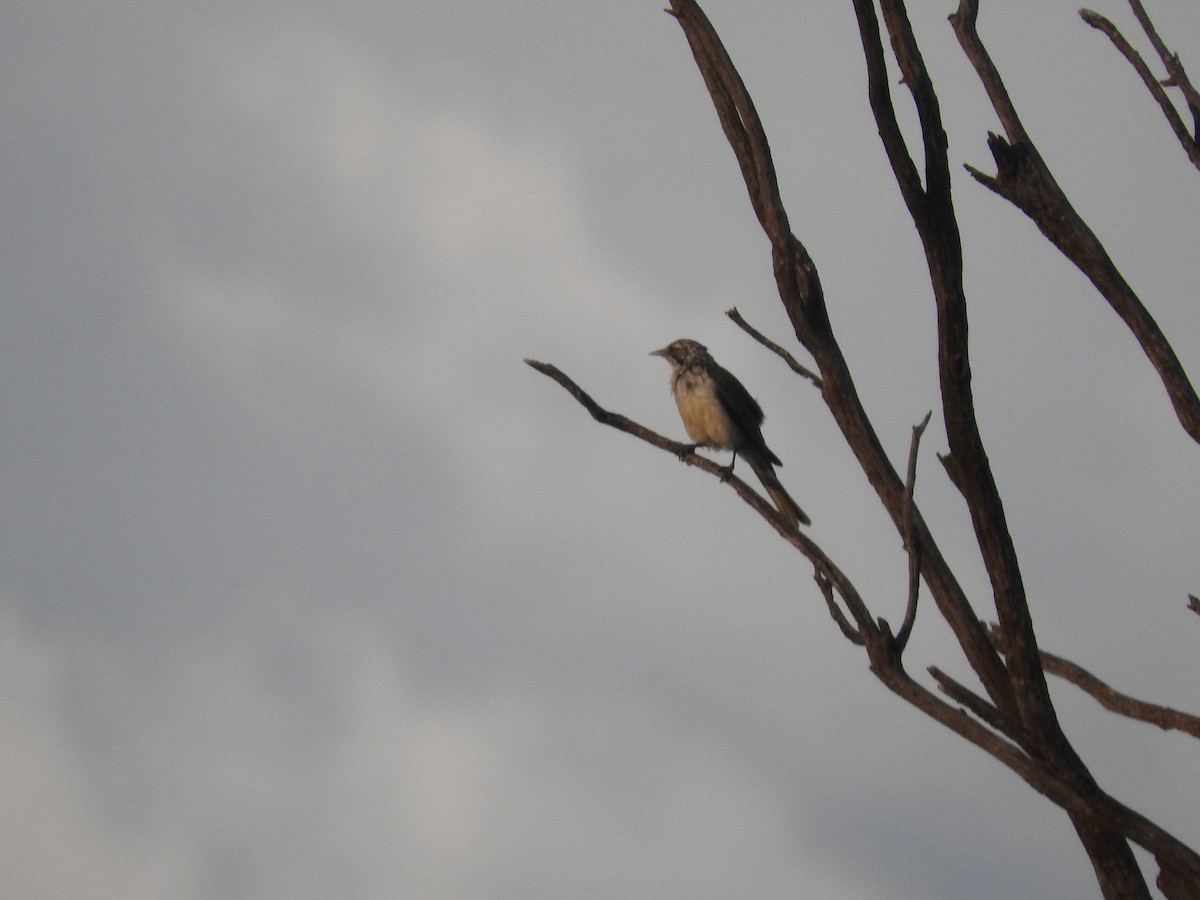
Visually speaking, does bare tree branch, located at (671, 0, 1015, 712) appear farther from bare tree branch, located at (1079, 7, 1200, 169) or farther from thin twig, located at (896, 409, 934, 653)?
bare tree branch, located at (1079, 7, 1200, 169)

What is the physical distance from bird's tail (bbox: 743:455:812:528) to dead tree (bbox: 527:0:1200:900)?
3.95 metres

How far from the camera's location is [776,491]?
1012 cm

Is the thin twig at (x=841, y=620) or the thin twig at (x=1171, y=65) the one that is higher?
the thin twig at (x=1171, y=65)

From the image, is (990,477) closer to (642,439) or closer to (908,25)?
(908,25)

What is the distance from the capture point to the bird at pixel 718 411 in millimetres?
11188

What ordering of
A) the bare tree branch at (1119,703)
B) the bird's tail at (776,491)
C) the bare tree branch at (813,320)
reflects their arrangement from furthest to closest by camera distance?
1. the bird's tail at (776,491)
2. the bare tree branch at (1119,703)
3. the bare tree branch at (813,320)

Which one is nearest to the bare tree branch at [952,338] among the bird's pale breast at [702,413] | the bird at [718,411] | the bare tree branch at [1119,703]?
the bare tree branch at [1119,703]

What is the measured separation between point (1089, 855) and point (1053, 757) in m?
0.56

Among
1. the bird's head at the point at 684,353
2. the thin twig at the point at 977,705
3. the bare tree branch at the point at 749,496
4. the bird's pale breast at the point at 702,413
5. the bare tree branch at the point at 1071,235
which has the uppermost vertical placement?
the bird's head at the point at 684,353

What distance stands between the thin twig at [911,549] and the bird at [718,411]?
19.0 feet

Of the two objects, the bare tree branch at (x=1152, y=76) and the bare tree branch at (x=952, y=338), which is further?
the bare tree branch at (x=1152, y=76)

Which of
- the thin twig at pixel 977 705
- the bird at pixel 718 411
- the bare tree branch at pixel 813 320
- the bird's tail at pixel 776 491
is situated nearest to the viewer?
the thin twig at pixel 977 705

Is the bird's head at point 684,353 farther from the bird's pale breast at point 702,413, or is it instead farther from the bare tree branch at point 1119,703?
the bare tree branch at point 1119,703

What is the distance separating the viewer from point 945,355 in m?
4.80
